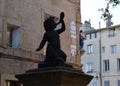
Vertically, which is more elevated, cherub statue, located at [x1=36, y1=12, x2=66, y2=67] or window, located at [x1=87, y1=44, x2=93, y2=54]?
window, located at [x1=87, y1=44, x2=93, y2=54]

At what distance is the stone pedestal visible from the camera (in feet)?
29.8

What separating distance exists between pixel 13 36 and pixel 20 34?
544mm

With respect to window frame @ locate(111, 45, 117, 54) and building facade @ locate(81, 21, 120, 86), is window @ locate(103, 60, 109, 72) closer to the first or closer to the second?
building facade @ locate(81, 21, 120, 86)

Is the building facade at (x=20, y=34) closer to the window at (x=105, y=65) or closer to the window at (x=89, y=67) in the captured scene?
the window at (x=105, y=65)

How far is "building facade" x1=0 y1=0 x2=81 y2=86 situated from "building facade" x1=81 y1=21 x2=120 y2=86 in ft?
106

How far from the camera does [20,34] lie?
2462 centimetres

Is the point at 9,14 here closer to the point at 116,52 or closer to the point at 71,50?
the point at 71,50

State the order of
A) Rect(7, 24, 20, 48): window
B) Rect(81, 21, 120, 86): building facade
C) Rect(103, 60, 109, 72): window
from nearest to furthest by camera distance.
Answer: Rect(7, 24, 20, 48): window, Rect(81, 21, 120, 86): building facade, Rect(103, 60, 109, 72): window

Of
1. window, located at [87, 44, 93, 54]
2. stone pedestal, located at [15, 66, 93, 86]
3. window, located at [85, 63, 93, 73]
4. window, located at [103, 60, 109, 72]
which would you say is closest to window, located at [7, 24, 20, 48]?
stone pedestal, located at [15, 66, 93, 86]

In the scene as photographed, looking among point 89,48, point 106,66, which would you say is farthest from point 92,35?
point 106,66

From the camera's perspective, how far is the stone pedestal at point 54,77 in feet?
29.8

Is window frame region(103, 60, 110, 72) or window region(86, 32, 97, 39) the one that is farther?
window region(86, 32, 97, 39)

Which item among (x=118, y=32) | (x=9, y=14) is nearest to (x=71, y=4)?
(x=9, y=14)

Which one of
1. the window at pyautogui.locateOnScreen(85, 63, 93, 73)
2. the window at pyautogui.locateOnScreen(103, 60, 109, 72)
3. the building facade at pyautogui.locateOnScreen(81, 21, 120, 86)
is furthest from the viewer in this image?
the window at pyautogui.locateOnScreen(85, 63, 93, 73)
